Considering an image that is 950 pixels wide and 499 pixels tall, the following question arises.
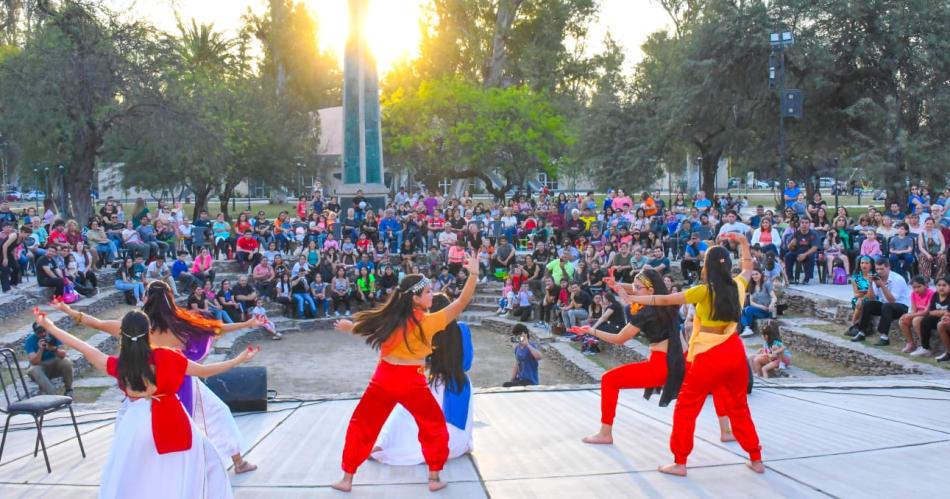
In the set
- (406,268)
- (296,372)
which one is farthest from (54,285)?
(406,268)

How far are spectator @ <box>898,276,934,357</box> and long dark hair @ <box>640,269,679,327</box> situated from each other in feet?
21.8

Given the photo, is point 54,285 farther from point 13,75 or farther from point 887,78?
point 887,78

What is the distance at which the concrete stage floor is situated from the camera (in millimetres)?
5875

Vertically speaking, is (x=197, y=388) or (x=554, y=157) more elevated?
(x=554, y=157)

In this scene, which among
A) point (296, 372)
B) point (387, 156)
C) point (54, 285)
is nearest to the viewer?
point (296, 372)

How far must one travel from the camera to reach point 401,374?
5633 mm

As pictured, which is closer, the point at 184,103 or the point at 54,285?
the point at 54,285

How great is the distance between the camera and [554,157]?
141 feet

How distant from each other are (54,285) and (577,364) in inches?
373

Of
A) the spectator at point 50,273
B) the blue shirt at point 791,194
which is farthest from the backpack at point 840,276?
the spectator at point 50,273

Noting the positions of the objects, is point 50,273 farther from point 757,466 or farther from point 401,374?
point 757,466

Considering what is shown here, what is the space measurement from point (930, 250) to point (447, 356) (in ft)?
40.7

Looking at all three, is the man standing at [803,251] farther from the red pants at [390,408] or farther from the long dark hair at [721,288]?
the red pants at [390,408]

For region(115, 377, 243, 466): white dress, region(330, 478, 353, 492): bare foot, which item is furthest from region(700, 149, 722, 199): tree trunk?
region(330, 478, 353, 492): bare foot
